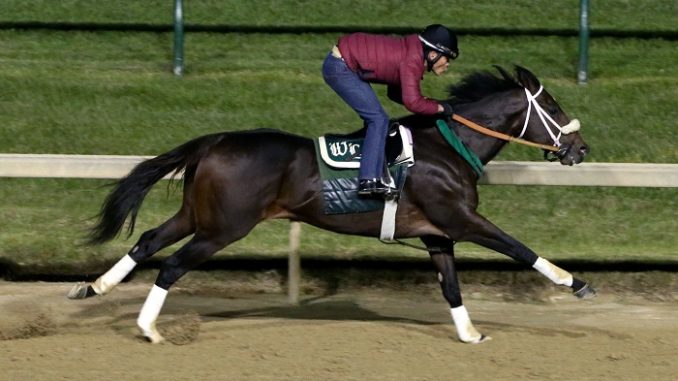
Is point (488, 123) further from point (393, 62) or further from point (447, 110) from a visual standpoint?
point (393, 62)

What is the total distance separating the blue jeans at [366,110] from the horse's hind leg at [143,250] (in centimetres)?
117

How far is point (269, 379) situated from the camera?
6.84m

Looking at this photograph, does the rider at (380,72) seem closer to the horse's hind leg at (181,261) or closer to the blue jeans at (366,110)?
the blue jeans at (366,110)

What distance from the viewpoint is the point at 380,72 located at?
7.82 m

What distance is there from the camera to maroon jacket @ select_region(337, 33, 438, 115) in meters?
7.68

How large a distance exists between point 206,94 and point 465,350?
19.6 ft

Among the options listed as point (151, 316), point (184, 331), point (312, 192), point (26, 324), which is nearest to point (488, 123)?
point (312, 192)

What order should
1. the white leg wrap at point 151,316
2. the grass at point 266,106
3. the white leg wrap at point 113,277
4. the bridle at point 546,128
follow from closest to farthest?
the white leg wrap at point 151,316 → the white leg wrap at point 113,277 → the bridle at point 546,128 → the grass at point 266,106

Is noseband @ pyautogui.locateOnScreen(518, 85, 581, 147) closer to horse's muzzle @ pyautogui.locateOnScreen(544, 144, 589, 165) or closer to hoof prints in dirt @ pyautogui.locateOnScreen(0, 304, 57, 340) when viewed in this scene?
horse's muzzle @ pyautogui.locateOnScreen(544, 144, 589, 165)

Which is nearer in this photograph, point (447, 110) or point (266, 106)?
point (447, 110)

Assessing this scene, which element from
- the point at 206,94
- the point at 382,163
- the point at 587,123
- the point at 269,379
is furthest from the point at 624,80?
the point at 269,379

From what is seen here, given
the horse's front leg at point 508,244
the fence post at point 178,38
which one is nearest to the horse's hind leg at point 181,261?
the horse's front leg at point 508,244

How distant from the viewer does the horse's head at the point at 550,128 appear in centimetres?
812

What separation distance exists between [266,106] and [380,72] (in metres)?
4.98
